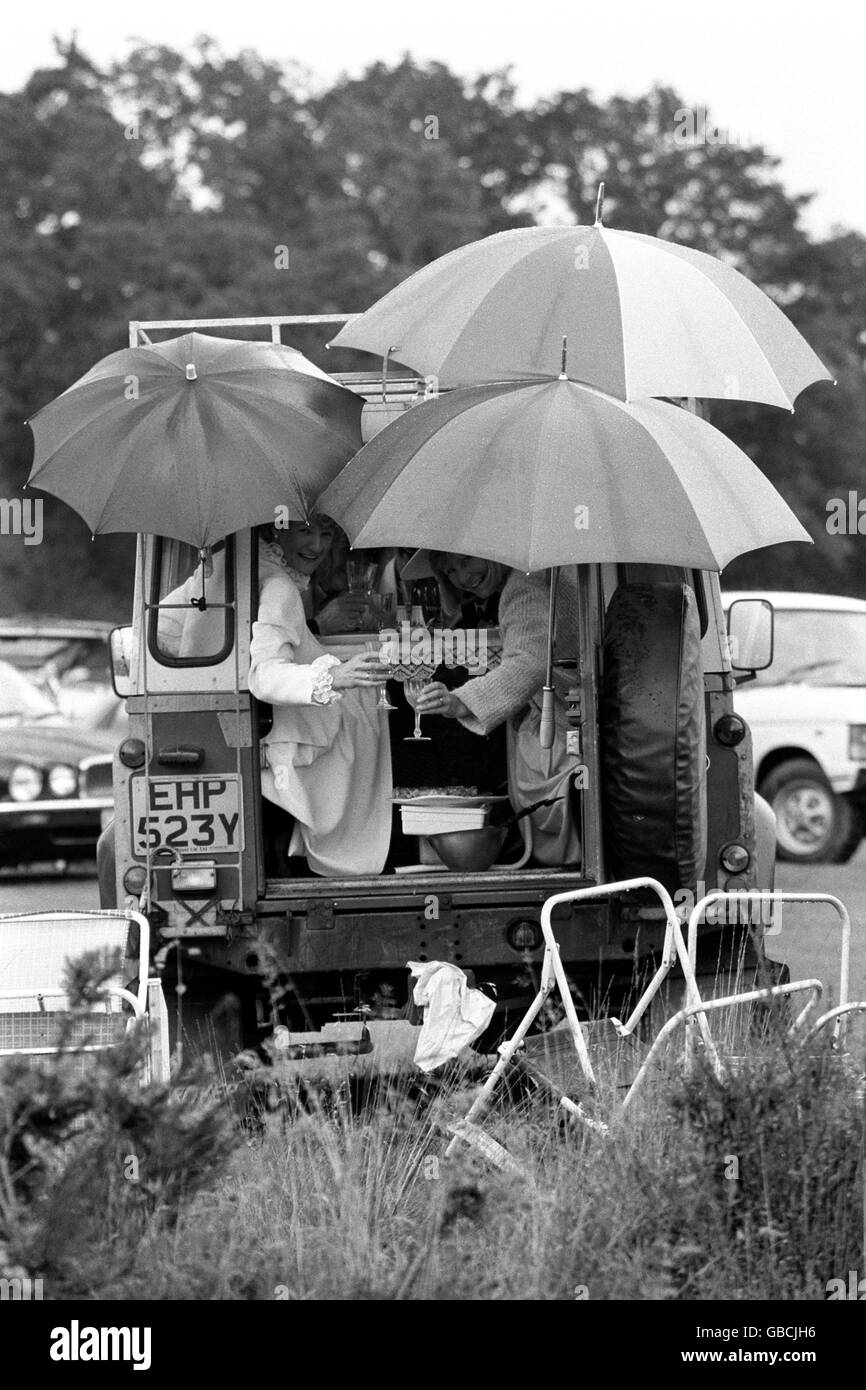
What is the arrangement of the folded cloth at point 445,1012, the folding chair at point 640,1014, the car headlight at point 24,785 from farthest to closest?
the car headlight at point 24,785
the folded cloth at point 445,1012
the folding chair at point 640,1014

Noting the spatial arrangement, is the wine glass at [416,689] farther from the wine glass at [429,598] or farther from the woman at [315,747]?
the wine glass at [429,598]

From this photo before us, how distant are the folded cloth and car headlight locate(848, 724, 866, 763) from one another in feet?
32.5

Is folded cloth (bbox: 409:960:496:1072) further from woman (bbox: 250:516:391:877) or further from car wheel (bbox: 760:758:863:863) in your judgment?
car wheel (bbox: 760:758:863:863)

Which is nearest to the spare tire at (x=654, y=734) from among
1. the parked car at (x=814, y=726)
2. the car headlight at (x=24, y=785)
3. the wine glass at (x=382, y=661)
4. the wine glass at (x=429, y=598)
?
the wine glass at (x=382, y=661)

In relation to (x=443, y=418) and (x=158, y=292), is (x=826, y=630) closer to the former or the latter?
(x=443, y=418)

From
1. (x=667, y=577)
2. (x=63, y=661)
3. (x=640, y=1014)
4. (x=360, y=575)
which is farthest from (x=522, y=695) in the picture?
(x=63, y=661)

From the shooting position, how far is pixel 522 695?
7801mm

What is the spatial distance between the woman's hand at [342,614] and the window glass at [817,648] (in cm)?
913

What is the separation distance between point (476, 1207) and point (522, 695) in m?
2.87

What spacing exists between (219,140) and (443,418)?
1361 inches

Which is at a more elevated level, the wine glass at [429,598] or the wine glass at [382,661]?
the wine glass at [429,598]

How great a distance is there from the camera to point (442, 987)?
7.40 m

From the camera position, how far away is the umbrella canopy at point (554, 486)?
6.87 meters

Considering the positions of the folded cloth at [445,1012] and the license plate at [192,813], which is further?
the license plate at [192,813]
